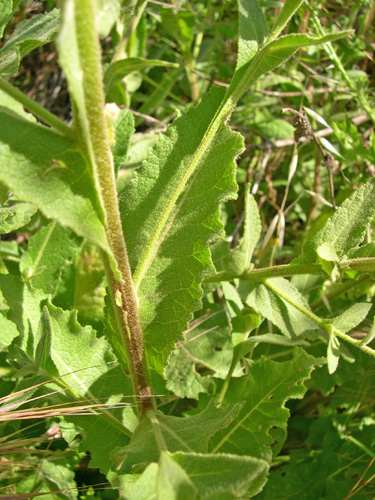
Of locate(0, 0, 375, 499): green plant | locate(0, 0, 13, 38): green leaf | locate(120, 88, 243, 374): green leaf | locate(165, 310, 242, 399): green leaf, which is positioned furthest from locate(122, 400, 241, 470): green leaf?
locate(0, 0, 13, 38): green leaf

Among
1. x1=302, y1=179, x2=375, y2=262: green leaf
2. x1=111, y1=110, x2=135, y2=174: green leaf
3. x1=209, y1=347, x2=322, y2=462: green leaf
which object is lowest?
x1=209, y1=347, x2=322, y2=462: green leaf

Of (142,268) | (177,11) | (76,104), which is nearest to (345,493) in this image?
(142,268)

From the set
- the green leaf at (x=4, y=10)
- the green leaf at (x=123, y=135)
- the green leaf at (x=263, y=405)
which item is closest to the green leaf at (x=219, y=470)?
the green leaf at (x=263, y=405)

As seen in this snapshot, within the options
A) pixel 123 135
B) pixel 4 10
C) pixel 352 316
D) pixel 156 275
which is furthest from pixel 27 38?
pixel 352 316

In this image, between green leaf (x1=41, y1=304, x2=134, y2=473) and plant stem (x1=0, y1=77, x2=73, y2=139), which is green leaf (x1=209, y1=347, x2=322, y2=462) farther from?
plant stem (x1=0, y1=77, x2=73, y2=139)

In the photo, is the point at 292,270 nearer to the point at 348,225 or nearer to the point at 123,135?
the point at 348,225

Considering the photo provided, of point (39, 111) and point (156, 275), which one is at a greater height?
point (39, 111)
